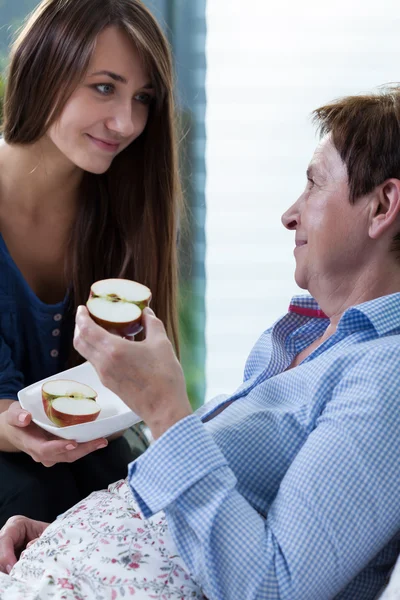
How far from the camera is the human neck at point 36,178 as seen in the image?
6.85 feet

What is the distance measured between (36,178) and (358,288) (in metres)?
1.08

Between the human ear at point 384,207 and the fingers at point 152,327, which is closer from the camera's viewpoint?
the fingers at point 152,327

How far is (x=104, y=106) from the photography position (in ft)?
6.42

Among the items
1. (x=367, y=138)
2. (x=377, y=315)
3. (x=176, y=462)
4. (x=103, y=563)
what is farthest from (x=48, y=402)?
(x=367, y=138)

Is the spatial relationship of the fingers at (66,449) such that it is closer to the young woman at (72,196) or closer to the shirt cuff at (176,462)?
the young woman at (72,196)

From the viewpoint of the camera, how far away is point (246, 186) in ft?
12.9

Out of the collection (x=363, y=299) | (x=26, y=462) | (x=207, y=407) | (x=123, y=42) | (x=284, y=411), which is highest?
(x=123, y=42)

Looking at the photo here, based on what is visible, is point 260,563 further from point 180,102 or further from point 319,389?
point 180,102

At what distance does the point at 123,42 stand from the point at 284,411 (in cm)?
111

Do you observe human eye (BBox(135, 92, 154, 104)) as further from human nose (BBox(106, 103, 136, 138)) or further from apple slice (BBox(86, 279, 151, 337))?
apple slice (BBox(86, 279, 151, 337))

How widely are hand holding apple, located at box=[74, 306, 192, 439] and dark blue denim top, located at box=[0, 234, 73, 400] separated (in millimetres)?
955

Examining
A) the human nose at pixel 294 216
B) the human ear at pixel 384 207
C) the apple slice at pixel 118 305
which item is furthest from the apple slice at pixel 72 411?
the human ear at pixel 384 207

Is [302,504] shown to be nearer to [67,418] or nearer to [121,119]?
[67,418]

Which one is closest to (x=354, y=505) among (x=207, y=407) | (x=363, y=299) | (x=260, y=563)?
(x=260, y=563)
